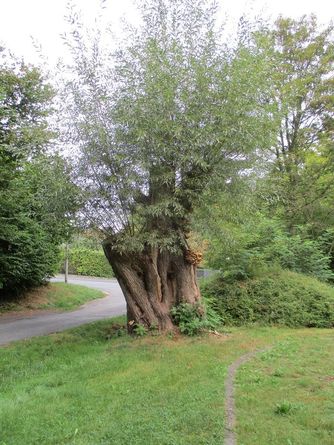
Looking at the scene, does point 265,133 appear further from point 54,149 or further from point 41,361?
point 41,361

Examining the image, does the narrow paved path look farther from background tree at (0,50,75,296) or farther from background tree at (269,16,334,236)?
background tree at (269,16,334,236)

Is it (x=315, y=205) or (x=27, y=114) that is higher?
(x=27, y=114)

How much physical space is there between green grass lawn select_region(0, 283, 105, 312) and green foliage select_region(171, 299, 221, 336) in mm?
7691

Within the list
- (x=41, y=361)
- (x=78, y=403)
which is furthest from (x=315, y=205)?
(x=78, y=403)

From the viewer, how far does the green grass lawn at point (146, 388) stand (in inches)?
168

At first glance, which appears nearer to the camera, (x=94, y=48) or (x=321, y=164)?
(x=94, y=48)

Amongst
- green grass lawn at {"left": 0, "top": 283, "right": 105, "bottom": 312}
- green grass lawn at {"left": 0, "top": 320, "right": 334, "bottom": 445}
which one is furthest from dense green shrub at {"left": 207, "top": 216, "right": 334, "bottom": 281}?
green grass lawn at {"left": 0, "top": 283, "right": 105, "bottom": 312}

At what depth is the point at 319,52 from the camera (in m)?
20.4

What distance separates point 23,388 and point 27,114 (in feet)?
41.8

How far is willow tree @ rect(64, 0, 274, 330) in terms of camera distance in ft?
26.2

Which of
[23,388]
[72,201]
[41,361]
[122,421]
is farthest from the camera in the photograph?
[72,201]

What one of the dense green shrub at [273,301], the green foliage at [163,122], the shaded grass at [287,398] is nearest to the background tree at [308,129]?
the dense green shrub at [273,301]

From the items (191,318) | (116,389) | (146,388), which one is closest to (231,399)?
(146,388)

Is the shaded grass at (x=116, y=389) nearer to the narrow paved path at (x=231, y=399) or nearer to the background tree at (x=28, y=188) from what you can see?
the narrow paved path at (x=231, y=399)
